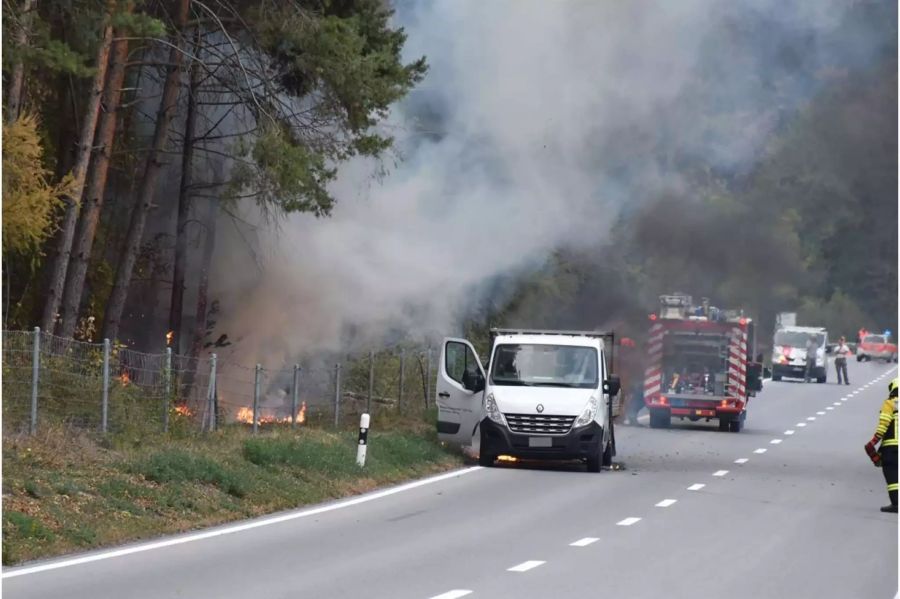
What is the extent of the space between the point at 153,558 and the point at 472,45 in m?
21.5

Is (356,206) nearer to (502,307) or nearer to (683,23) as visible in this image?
(502,307)

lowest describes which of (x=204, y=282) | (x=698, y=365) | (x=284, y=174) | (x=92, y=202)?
(x=698, y=365)

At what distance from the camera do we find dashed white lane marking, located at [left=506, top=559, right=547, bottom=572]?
1345 centimetres

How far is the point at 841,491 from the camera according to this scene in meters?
22.2

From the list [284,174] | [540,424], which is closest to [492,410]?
[540,424]

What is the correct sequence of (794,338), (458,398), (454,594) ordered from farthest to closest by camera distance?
(794,338), (458,398), (454,594)

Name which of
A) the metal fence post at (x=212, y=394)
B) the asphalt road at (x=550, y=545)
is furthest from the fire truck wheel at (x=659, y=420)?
the metal fence post at (x=212, y=394)

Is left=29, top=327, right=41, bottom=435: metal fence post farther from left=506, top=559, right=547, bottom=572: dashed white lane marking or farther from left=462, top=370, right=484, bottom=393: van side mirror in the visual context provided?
left=506, top=559, right=547, bottom=572: dashed white lane marking

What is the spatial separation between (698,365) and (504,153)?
21.6 ft

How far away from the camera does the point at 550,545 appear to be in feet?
50.4

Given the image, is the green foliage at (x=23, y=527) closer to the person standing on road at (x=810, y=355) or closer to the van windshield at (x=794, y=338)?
the van windshield at (x=794, y=338)

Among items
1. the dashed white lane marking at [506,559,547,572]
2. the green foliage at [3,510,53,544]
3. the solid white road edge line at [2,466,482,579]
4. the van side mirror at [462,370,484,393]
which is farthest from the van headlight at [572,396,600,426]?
the green foliage at [3,510,53,544]

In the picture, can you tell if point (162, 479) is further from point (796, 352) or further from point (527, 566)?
point (796, 352)

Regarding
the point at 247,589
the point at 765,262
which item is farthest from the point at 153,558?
the point at 765,262
